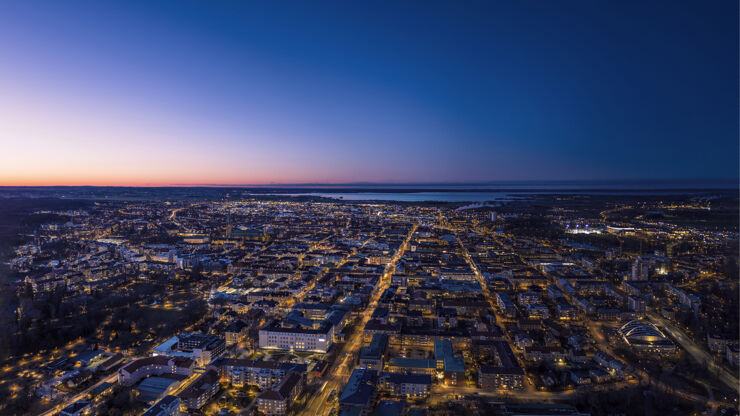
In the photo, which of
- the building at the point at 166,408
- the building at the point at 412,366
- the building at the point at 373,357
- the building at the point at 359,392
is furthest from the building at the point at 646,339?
the building at the point at 166,408

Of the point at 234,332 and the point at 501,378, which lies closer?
the point at 501,378

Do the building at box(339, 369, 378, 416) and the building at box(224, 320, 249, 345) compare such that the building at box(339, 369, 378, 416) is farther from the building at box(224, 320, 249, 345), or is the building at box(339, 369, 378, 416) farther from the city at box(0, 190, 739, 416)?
the building at box(224, 320, 249, 345)

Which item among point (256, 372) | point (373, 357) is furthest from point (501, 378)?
point (256, 372)

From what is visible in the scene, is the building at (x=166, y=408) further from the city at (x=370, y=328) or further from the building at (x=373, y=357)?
the building at (x=373, y=357)

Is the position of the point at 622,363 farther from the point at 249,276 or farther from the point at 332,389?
the point at 249,276

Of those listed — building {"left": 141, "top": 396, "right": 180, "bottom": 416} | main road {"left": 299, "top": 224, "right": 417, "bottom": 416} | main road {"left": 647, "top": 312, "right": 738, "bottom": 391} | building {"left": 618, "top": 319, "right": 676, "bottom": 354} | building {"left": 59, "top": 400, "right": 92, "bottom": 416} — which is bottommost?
main road {"left": 647, "top": 312, "right": 738, "bottom": 391}

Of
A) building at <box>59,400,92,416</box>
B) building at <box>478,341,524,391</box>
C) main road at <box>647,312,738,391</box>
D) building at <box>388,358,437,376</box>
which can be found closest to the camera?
building at <box>59,400,92,416</box>

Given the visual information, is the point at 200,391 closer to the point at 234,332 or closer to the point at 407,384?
the point at 234,332

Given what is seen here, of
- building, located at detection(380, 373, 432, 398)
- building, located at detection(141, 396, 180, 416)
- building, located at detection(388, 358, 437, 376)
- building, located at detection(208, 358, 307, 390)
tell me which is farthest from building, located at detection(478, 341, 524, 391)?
building, located at detection(141, 396, 180, 416)

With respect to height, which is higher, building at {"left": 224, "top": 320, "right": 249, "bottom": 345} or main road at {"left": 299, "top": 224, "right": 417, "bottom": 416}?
building at {"left": 224, "top": 320, "right": 249, "bottom": 345}
